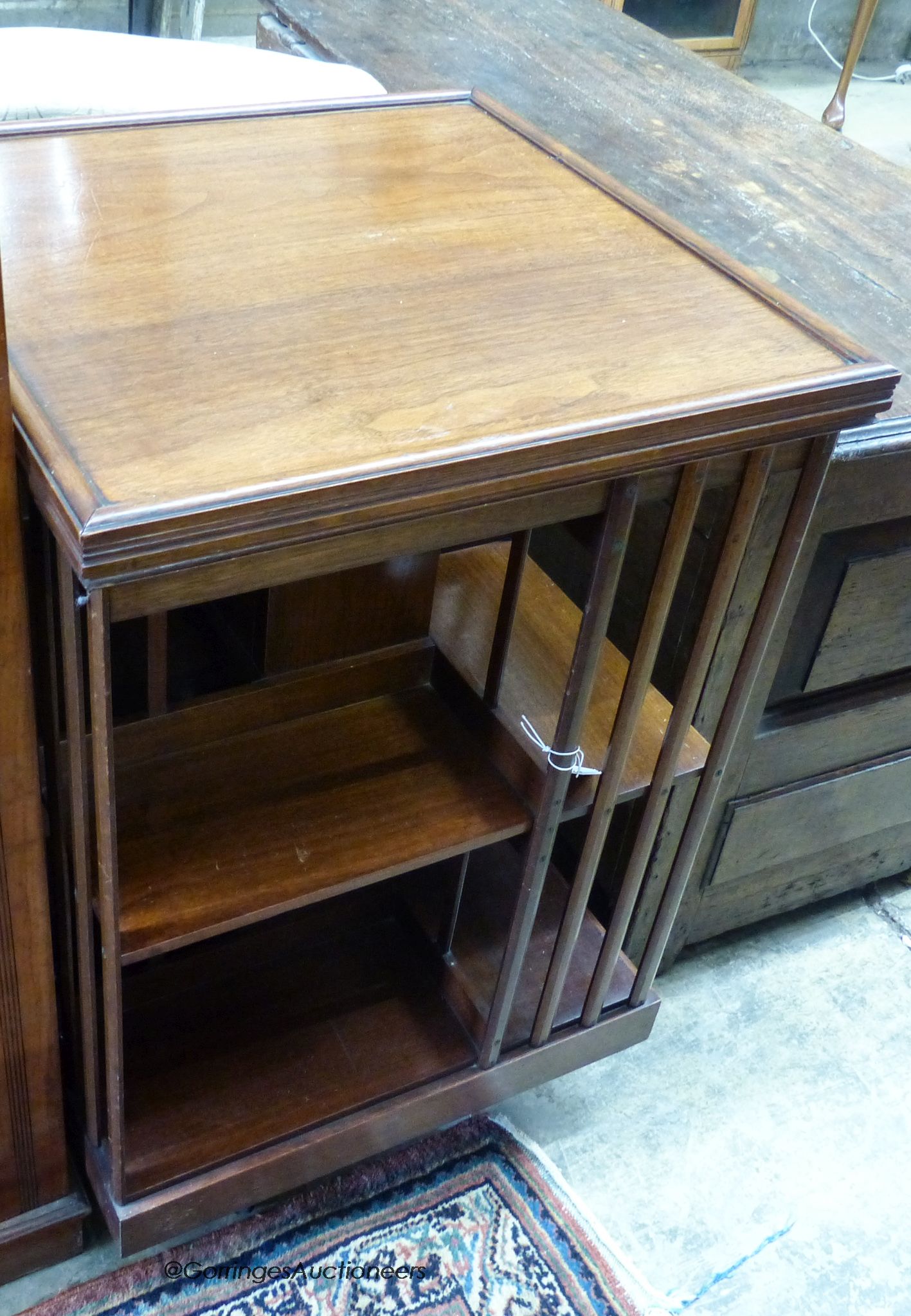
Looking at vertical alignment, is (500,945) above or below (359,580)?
below

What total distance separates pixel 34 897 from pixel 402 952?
1.49 feet

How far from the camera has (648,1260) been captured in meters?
1.20

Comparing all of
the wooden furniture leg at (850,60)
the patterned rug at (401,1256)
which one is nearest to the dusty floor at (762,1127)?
the patterned rug at (401,1256)

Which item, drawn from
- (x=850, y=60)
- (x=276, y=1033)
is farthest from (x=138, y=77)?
(x=850, y=60)

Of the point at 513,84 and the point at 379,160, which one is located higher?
the point at 379,160

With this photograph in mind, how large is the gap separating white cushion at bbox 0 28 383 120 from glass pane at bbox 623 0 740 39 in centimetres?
274

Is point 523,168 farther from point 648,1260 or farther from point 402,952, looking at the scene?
point 648,1260

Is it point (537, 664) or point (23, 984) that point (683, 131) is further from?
point (23, 984)

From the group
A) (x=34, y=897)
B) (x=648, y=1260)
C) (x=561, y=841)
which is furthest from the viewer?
(x=561, y=841)

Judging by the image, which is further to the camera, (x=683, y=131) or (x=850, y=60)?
(x=850, y=60)

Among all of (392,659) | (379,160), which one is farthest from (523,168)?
(392,659)

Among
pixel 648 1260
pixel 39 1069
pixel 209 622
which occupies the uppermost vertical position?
pixel 209 622

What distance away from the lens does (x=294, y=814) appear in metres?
0.97

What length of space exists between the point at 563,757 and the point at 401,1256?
0.53 meters
